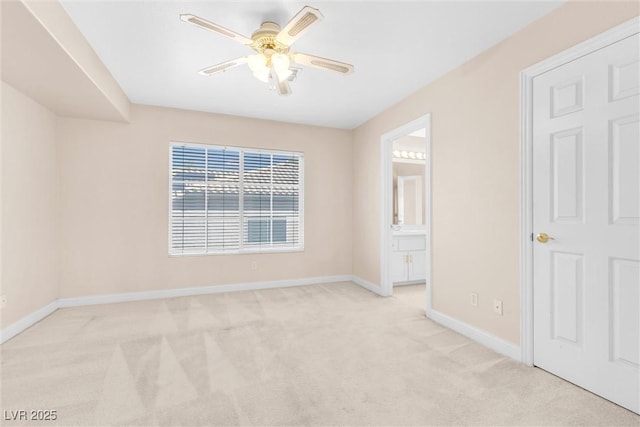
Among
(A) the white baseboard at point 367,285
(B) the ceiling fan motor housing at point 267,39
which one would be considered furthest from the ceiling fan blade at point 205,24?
(A) the white baseboard at point 367,285

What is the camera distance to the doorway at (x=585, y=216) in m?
1.76

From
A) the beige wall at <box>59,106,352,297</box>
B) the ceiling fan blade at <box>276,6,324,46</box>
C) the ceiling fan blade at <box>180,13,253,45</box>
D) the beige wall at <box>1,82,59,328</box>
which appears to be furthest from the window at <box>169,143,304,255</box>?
the ceiling fan blade at <box>276,6,324,46</box>

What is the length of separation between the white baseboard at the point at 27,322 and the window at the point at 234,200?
1397 mm

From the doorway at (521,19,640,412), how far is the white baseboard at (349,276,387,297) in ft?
6.98

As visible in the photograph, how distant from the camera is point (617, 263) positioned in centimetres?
181

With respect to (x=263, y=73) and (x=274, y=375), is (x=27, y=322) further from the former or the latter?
(x=263, y=73)

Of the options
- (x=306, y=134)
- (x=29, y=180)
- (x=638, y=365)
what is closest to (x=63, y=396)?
(x=29, y=180)

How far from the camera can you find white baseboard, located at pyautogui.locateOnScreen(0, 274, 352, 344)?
297 cm

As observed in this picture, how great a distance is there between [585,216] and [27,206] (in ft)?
16.2

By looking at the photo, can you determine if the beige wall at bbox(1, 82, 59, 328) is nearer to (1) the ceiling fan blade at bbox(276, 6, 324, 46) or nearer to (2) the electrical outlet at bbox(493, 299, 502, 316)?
(1) the ceiling fan blade at bbox(276, 6, 324, 46)

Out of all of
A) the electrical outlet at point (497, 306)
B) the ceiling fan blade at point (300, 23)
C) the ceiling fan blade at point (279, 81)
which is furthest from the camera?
the electrical outlet at point (497, 306)

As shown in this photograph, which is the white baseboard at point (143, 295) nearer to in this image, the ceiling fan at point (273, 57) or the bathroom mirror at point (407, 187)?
the bathroom mirror at point (407, 187)

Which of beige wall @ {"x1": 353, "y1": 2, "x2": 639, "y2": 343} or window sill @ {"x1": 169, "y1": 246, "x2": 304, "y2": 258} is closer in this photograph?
beige wall @ {"x1": 353, "y1": 2, "x2": 639, "y2": 343}

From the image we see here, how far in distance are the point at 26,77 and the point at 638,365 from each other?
4952 mm
